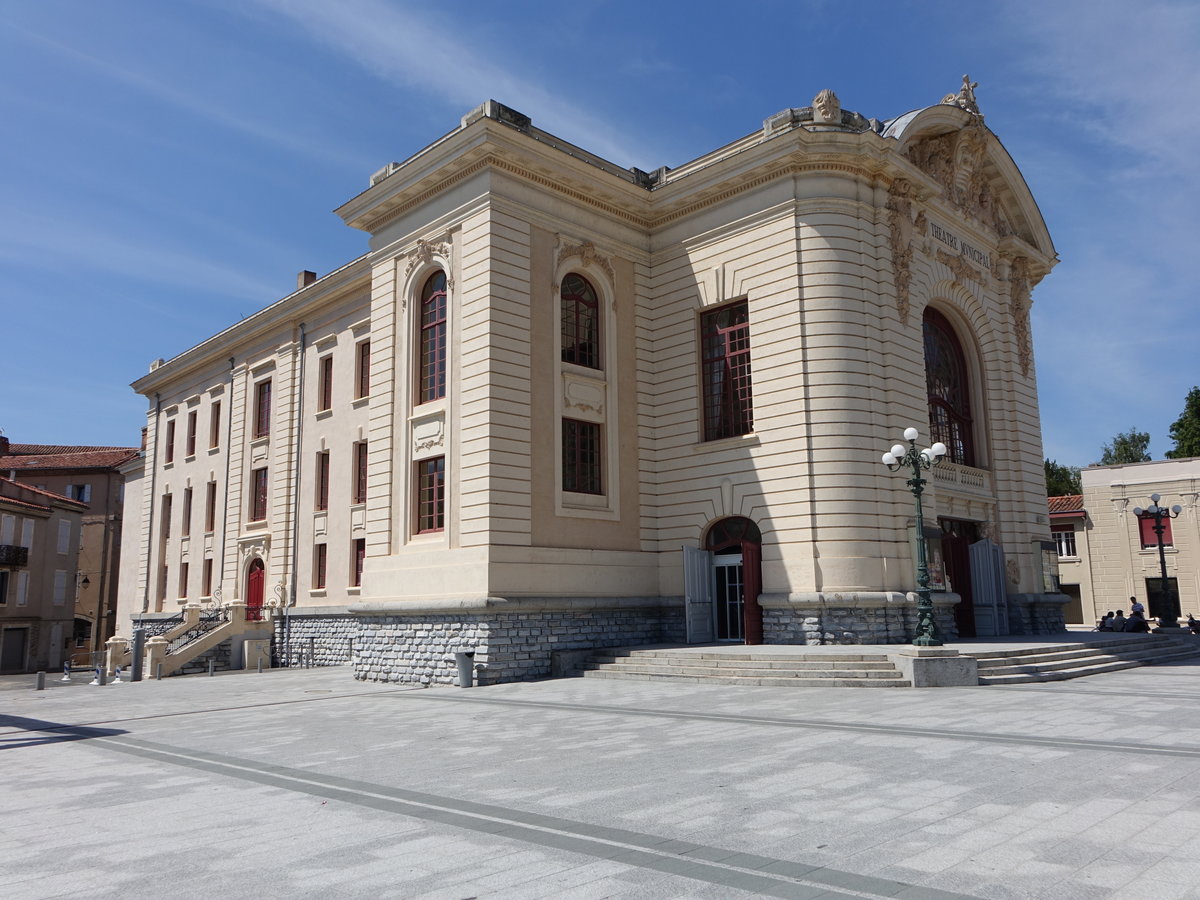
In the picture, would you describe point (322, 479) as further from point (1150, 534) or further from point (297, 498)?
point (1150, 534)

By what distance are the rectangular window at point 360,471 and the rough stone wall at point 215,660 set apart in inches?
258

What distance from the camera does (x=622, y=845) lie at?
6418 millimetres

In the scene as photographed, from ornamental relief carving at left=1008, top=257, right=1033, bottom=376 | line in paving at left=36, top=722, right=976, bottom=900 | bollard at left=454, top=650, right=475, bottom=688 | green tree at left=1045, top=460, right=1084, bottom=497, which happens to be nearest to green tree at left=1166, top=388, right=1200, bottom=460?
green tree at left=1045, top=460, right=1084, bottom=497

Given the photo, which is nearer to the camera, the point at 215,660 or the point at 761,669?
the point at 761,669

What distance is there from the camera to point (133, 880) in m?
5.95

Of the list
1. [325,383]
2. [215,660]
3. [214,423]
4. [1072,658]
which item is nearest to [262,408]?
[214,423]

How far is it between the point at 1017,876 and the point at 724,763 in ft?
13.7

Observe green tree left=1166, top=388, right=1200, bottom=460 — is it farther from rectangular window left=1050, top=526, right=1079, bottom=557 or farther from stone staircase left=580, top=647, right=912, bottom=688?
stone staircase left=580, top=647, right=912, bottom=688

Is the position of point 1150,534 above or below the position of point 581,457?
below

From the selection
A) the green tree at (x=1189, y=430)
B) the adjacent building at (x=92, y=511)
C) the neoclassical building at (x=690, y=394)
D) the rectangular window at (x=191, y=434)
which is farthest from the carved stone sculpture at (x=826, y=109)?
the adjacent building at (x=92, y=511)

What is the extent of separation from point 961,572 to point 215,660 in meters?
23.1

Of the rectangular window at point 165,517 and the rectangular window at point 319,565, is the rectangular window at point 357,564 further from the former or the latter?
the rectangular window at point 165,517

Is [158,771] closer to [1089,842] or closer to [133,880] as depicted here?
[133,880]

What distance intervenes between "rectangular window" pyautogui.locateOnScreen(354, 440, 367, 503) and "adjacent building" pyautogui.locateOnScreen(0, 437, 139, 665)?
1266 inches
